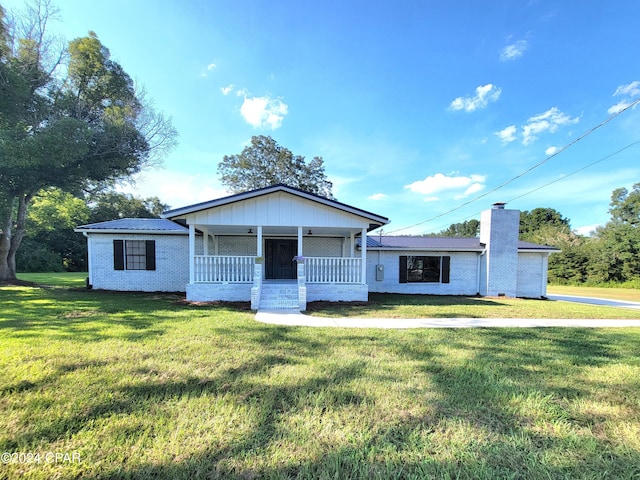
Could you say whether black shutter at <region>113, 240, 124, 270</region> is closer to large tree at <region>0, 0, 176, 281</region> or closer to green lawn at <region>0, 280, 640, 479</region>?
large tree at <region>0, 0, 176, 281</region>

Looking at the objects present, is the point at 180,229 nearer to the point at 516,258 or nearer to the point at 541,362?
the point at 541,362

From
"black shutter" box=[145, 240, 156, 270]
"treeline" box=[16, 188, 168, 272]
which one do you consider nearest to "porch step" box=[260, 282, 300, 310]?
"black shutter" box=[145, 240, 156, 270]

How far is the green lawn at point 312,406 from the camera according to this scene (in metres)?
1.92

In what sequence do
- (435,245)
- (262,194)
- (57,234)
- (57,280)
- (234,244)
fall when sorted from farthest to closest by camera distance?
(57,234), (57,280), (435,245), (234,244), (262,194)

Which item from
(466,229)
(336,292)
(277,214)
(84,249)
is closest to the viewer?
(277,214)

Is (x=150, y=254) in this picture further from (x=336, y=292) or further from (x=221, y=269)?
(x=336, y=292)

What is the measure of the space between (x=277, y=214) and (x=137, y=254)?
714 cm

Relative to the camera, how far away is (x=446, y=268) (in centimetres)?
1305

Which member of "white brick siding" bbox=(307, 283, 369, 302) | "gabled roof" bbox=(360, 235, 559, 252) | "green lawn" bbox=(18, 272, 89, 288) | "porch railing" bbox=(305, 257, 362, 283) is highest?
"gabled roof" bbox=(360, 235, 559, 252)

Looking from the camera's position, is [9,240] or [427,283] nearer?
[9,240]

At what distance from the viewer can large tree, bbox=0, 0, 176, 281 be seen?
34.8 ft

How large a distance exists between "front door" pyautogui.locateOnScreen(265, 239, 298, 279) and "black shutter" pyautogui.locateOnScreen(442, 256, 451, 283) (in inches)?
289

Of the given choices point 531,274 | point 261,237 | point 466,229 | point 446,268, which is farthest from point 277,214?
point 466,229

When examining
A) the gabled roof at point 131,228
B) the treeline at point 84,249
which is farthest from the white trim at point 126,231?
the treeline at point 84,249
